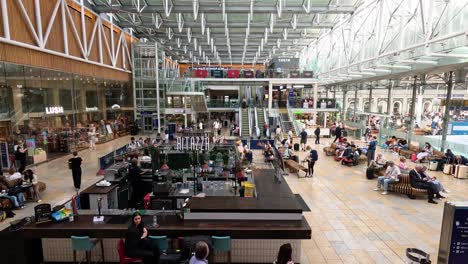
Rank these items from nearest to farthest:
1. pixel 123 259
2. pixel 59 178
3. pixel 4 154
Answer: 1. pixel 123 259
2. pixel 59 178
3. pixel 4 154

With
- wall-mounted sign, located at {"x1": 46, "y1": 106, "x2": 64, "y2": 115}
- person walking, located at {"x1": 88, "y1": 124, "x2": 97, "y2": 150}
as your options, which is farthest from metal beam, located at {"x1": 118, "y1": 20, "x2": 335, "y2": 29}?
wall-mounted sign, located at {"x1": 46, "y1": 106, "x2": 64, "y2": 115}

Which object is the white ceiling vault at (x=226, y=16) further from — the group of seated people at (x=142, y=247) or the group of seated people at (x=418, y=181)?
the group of seated people at (x=142, y=247)

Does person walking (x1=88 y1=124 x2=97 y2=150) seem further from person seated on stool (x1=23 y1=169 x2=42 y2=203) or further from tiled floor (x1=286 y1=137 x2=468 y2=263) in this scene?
tiled floor (x1=286 y1=137 x2=468 y2=263)

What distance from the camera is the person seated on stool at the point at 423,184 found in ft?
28.6

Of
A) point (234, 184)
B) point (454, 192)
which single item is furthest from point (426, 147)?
point (234, 184)

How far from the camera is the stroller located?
538 inches

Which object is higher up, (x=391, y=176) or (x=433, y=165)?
(x=391, y=176)

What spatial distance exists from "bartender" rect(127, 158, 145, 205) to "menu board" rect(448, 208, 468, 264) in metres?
7.22

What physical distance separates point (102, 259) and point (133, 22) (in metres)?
21.7

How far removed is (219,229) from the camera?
15.2 ft

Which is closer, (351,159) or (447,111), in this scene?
(351,159)

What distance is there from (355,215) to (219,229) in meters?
4.66

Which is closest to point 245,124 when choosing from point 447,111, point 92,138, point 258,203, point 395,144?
point 395,144

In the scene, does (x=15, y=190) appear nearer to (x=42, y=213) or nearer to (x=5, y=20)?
(x=42, y=213)
